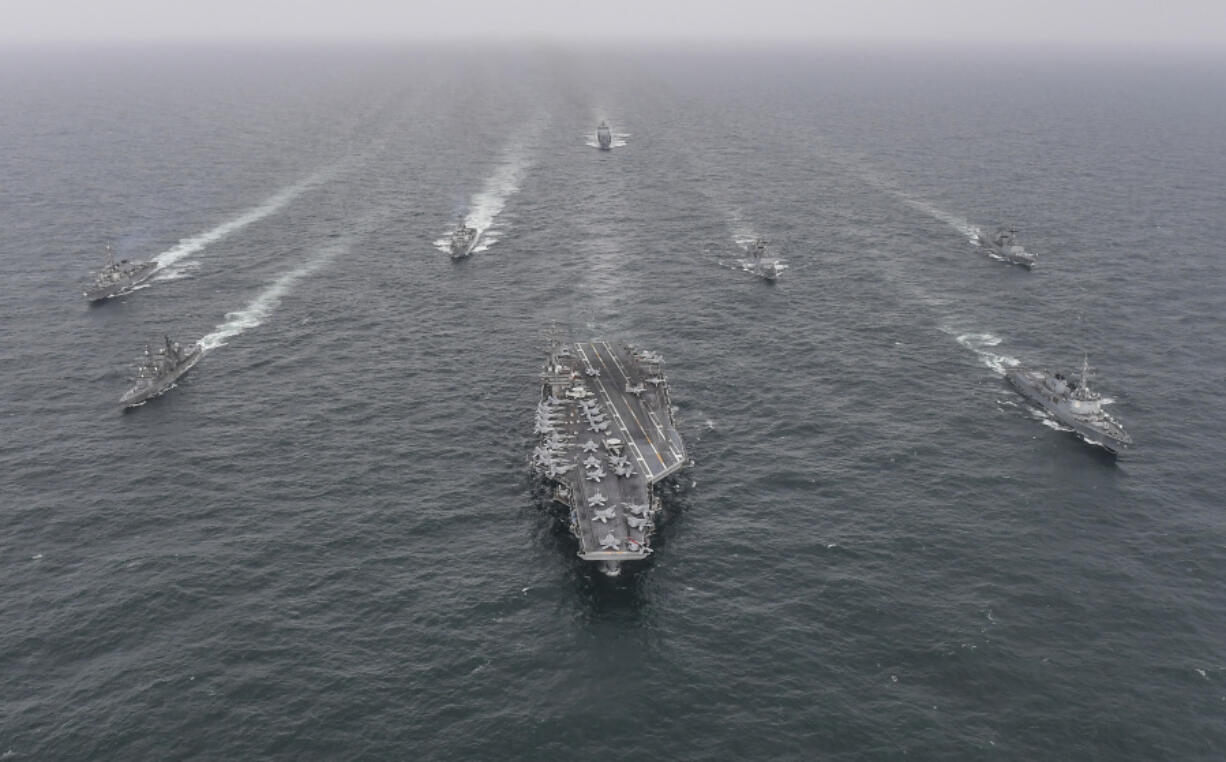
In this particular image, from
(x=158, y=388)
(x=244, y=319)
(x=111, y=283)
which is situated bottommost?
(x=158, y=388)

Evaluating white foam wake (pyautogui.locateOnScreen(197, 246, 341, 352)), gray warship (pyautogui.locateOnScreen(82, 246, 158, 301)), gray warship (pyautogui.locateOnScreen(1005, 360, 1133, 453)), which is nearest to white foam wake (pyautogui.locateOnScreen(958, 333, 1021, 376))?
gray warship (pyautogui.locateOnScreen(1005, 360, 1133, 453))

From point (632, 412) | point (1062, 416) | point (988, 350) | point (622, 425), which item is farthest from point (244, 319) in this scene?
point (1062, 416)

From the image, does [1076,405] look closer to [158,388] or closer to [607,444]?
[607,444]

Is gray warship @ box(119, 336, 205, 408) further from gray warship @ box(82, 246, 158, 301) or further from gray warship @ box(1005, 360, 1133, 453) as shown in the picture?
gray warship @ box(1005, 360, 1133, 453)

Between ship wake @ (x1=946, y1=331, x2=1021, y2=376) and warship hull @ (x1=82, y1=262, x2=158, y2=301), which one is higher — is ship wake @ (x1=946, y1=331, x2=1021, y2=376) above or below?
below

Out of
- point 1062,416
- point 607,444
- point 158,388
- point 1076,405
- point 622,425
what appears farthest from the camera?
point 158,388

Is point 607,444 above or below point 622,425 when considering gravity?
above

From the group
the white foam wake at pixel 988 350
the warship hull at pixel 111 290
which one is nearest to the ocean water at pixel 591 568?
the white foam wake at pixel 988 350

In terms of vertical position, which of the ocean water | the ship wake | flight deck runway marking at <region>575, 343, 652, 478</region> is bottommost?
the ocean water
